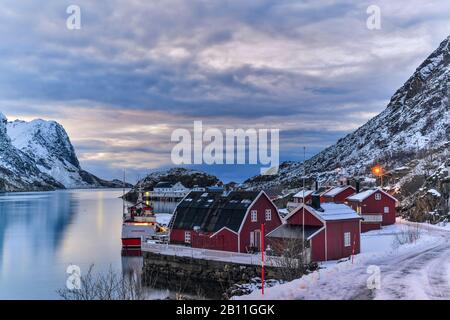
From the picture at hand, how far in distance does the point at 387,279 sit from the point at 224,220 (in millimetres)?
24081

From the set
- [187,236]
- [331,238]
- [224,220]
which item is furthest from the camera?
[187,236]

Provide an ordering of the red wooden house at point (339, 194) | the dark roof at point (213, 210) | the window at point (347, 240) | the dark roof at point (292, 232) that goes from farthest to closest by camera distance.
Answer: the red wooden house at point (339, 194) < the dark roof at point (213, 210) < the window at point (347, 240) < the dark roof at point (292, 232)

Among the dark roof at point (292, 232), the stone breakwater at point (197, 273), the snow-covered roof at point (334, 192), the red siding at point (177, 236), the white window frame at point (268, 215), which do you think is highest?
the snow-covered roof at point (334, 192)

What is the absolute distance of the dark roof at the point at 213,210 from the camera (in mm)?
44281

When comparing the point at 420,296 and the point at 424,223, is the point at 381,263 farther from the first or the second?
the point at 424,223

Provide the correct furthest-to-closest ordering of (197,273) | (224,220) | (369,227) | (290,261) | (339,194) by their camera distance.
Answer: (339,194) → (369,227) → (224,220) → (197,273) → (290,261)

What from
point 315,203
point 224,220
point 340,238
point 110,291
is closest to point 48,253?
point 224,220

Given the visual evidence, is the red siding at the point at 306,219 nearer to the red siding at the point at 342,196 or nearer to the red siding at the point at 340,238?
the red siding at the point at 340,238

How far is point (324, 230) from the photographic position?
1463 inches

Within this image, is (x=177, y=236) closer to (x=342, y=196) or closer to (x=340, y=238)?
(x=340, y=238)

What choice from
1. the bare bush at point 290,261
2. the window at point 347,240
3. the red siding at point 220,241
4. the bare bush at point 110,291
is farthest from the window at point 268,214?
the bare bush at point 110,291

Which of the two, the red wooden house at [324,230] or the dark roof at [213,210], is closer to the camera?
the red wooden house at [324,230]

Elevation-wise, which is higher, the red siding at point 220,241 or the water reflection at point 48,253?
the red siding at point 220,241
